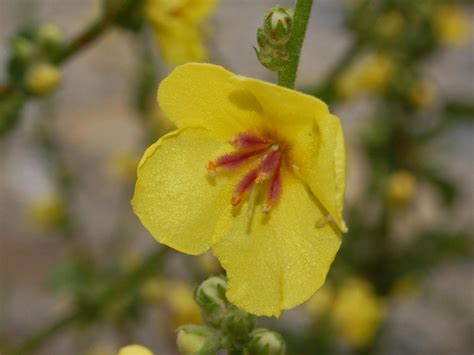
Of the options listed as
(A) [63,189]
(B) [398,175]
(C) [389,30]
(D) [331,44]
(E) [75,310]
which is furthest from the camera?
(D) [331,44]

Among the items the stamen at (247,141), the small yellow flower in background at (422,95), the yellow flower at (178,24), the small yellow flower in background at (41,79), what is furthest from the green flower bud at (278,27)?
the small yellow flower in background at (422,95)

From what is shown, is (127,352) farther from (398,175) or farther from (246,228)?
(398,175)

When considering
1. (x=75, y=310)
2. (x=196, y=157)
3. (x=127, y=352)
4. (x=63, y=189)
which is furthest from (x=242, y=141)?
(x=63, y=189)

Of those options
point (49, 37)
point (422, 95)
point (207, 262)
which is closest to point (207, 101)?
point (49, 37)

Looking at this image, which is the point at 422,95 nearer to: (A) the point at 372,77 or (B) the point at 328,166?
(A) the point at 372,77

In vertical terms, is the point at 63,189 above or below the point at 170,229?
below

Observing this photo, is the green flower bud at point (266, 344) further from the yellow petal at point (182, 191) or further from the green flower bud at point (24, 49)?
the green flower bud at point (24, 49)
